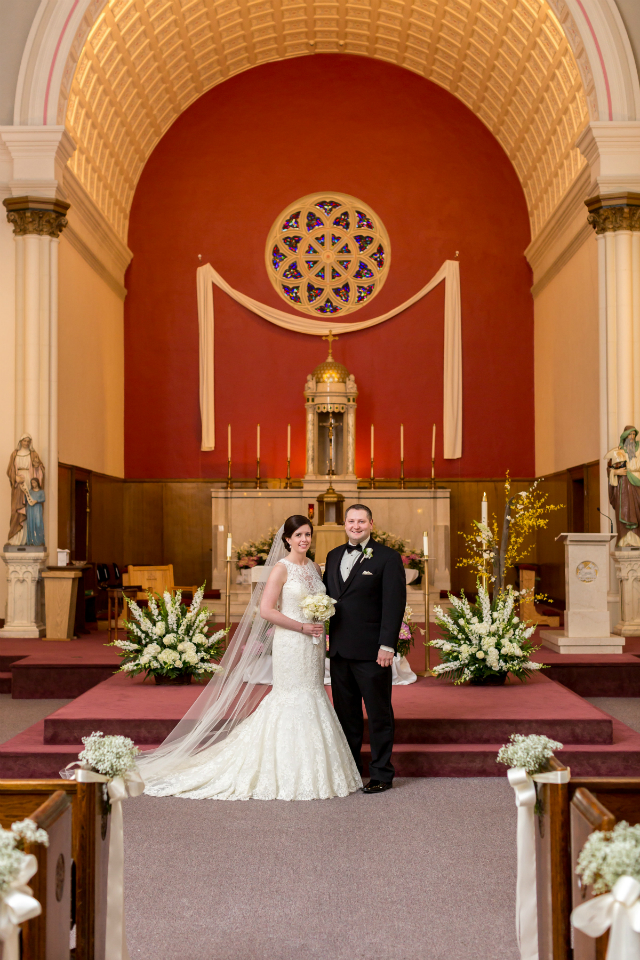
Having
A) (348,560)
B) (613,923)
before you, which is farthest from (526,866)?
(348,560)

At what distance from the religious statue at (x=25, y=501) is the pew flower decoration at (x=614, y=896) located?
36.1 ft

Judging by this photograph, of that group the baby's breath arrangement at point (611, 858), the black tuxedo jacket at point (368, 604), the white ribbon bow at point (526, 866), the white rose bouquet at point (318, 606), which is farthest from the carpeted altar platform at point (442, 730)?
the baby's breath arrangement at point (611, 858)

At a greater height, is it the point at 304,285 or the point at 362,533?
the point at 304,285

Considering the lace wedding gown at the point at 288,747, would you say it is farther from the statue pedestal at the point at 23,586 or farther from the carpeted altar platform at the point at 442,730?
the statue pedestal at the point at 23,586

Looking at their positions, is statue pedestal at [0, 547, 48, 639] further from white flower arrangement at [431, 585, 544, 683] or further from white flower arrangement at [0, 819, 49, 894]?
white flower arrangement at [0, 819, 49, 894]

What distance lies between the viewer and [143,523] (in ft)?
59.7

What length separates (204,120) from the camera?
18.6m

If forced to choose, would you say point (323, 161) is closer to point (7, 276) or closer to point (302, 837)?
point (7, 276)

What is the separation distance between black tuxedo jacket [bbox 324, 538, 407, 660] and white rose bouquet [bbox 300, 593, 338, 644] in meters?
0.16

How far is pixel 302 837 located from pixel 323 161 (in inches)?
612

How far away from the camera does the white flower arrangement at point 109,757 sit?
362cm

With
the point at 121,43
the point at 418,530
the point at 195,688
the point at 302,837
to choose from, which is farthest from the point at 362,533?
the point at 121,43

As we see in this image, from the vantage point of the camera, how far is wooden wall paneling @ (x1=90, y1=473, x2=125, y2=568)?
16.2m

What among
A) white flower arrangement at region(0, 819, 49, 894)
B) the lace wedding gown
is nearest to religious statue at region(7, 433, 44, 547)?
the lace wedding gown
